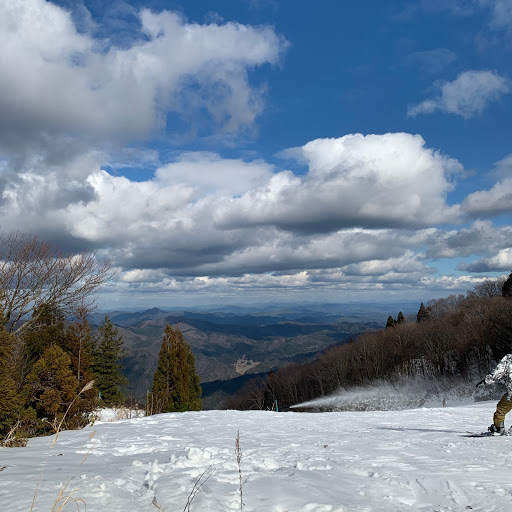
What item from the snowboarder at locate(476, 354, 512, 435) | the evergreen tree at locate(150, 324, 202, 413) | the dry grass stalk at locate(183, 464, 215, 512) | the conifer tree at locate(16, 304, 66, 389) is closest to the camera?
the dry grass stalk at locate(183, 464, 215, 512)

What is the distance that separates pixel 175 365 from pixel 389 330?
134ft

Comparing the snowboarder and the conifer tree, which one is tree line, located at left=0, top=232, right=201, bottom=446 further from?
the snowboarder

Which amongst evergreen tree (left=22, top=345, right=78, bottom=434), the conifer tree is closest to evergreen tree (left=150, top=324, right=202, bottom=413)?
the conifer tree

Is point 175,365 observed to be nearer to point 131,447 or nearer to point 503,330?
point 131,447

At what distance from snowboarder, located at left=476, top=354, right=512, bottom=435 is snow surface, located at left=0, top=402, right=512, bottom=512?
78cm

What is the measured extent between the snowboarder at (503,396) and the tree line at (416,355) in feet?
123

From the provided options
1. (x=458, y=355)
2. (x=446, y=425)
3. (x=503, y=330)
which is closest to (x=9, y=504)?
(x=446, y=425)

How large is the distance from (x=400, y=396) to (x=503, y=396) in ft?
140

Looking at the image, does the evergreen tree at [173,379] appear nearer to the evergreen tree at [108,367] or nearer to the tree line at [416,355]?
the evergreen tree at [108,367]

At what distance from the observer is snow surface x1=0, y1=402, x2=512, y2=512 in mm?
3408

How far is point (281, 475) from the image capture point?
446 centimetres

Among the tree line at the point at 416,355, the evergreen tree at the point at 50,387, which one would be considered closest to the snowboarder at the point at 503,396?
the evergreen tree at the point at 50,387

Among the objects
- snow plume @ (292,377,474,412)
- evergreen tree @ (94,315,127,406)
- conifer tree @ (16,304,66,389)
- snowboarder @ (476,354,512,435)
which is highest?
snowboarder @ (476,354,512,435)

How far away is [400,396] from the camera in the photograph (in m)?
45.7
